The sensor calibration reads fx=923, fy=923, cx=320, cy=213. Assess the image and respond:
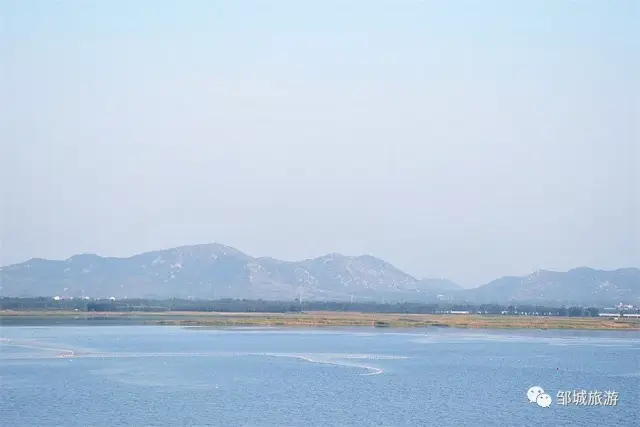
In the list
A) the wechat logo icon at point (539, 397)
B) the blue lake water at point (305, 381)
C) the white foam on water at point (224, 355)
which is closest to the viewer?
the blue lake water at point (305, 381)

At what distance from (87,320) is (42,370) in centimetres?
6275

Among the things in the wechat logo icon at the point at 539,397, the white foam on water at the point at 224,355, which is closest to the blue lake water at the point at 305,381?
the white foam on water at the point at 224,355

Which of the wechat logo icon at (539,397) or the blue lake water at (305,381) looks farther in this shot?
the wechat logo icon at (539,397)

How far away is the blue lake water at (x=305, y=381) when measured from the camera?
116 feet

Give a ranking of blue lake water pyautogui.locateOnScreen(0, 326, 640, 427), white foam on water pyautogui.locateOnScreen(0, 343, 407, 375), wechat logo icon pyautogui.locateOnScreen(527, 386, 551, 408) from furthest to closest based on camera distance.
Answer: white foam on water pyautogui.locateOnScreen(0, 343, 407, 375) < wechat logo icon pyautogui.locateOnScreen(527, 386, 551, 408) < blue lake water pyautogui.locateOnScreen(0, 326, 640, 427)

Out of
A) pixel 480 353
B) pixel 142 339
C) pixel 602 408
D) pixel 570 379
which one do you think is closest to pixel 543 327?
pixel 480 353

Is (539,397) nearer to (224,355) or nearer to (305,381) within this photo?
(305,381)

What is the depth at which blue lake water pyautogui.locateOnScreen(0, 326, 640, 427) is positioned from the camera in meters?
35.3

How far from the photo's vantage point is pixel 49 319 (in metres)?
110

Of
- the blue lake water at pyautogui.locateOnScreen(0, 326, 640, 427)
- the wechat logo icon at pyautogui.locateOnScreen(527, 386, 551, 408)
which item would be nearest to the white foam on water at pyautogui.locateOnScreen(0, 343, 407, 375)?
the blue lake water at pyautogui.locateOnScreen(0, 326, 640, 427)

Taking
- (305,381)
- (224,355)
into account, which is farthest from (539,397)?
(224,355)

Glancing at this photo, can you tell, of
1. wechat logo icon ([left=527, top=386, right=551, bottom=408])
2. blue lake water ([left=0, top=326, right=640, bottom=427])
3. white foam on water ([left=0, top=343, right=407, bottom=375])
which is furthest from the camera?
white foam on water ([left=0, top=343, right=407, bottom=375])

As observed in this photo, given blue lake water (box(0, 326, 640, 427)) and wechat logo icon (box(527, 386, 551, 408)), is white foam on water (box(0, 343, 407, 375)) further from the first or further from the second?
wechat logo icon (box(527, 386, 551, 408))

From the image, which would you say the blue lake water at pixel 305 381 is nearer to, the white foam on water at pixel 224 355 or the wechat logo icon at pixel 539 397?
the white foam on water at pixel 224 355
